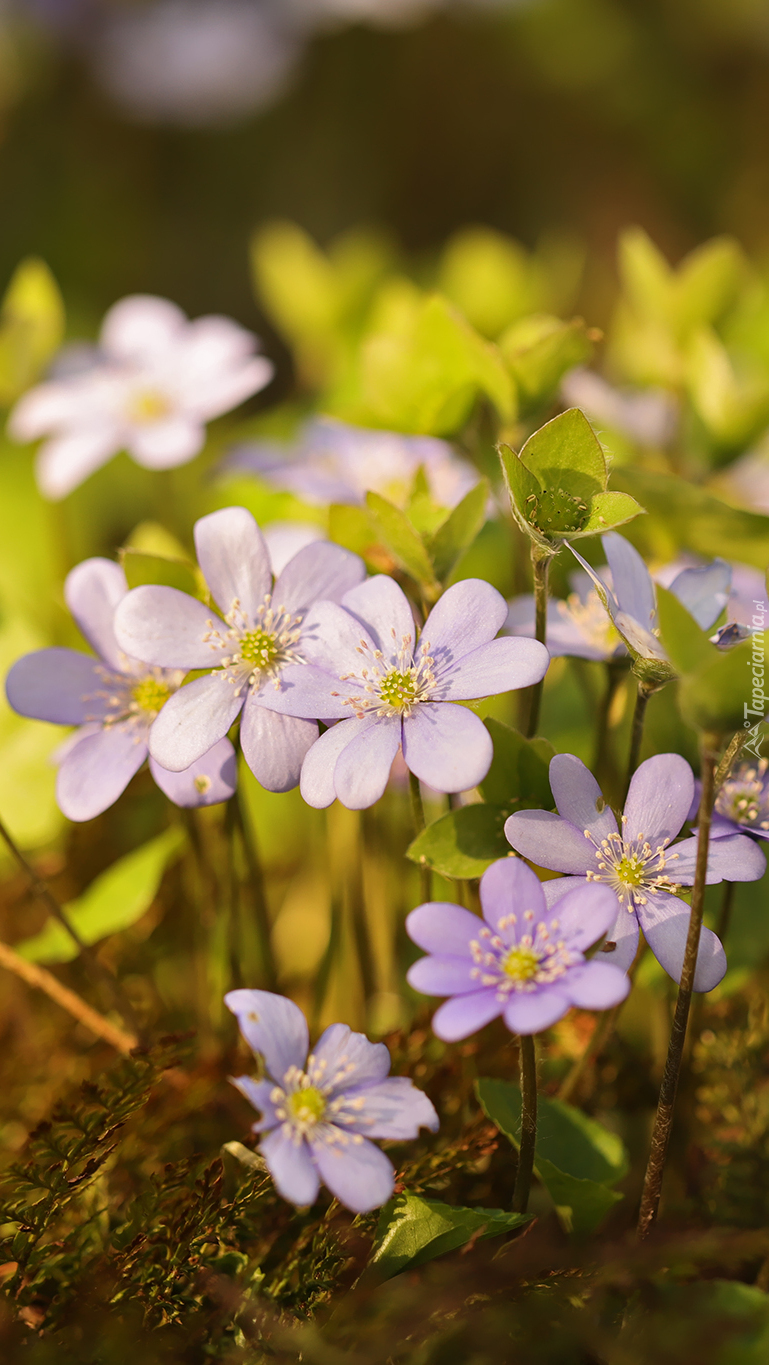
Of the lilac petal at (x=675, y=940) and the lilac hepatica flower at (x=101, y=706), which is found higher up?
the lilac hepatica flower at (x=101, y=706)

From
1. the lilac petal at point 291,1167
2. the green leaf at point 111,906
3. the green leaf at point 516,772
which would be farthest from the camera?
the green leaf at point 111,906

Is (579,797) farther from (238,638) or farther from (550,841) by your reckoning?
(238,638)

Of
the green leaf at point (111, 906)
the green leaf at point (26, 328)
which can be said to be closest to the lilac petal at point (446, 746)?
the green leaf at point (111, 906)

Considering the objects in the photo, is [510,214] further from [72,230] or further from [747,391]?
[747,391]

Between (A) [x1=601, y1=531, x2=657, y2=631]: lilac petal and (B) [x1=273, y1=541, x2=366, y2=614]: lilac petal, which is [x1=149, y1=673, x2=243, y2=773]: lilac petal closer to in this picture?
(B) [x1=273, y1=541, x2=366, y2=614]: lilac petal

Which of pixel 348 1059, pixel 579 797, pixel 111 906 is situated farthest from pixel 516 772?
pixel 111 906

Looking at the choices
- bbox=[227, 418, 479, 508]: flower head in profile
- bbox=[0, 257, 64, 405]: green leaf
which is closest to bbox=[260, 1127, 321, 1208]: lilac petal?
bbox=[227, 418, 479, 508]: flower head in profile

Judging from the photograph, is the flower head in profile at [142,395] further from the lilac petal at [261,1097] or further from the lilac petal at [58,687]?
the lilac petal at [261,1097]
